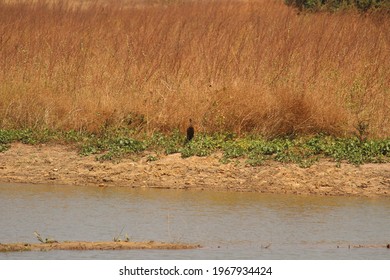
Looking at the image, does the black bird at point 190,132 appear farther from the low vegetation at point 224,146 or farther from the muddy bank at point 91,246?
the muddy bank at point 91,246

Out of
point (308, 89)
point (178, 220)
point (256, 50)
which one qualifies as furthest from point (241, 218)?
point (256, 50)

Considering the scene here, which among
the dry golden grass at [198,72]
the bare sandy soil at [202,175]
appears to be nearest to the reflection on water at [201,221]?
the bare sandy soil at [202,175]

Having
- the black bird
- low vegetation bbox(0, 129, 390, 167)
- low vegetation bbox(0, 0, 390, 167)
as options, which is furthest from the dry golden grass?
the black bird

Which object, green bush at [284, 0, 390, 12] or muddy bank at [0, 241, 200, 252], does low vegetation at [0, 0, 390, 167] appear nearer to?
green bush at [284, 0, 390, 12]

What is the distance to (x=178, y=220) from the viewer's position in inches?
323

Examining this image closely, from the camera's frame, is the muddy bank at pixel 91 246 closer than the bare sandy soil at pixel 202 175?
Yes

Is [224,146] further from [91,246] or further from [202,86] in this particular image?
[91,246]

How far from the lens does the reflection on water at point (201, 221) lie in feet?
23.7

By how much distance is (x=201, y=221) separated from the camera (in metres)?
8.20

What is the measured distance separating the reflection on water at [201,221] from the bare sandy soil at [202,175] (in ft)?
0.75

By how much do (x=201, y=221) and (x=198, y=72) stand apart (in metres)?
3.89

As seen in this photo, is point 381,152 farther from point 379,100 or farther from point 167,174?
point 167,174

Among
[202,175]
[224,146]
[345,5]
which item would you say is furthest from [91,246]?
[345,5]

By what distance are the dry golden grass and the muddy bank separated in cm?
383
